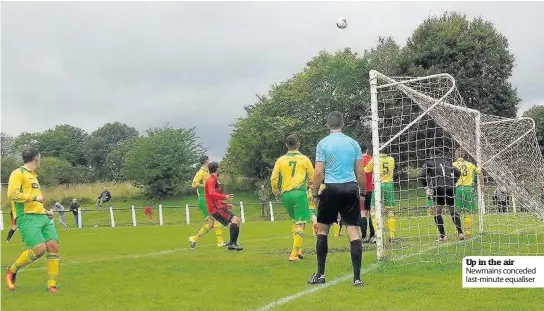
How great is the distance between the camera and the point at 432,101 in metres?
12.4

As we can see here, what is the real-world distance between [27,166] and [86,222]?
95.8ft

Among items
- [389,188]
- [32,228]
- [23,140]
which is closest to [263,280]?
[32,228]

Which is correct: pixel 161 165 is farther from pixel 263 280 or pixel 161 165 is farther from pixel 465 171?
pixel 263 280

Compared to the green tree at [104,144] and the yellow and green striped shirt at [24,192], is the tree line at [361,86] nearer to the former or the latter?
the yellow and green striped shirt at [24,192]

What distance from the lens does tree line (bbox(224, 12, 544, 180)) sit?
4097 centimetres

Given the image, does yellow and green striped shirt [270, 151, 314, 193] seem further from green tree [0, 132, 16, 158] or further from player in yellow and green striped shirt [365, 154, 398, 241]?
green tree [0, 132, 16, 158]

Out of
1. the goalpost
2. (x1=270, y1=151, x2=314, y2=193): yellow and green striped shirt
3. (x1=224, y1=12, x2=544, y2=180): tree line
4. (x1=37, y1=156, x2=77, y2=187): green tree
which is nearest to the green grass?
the goalpost

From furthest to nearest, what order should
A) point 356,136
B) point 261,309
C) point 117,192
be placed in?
point 117,192 < point 356,136 < point 261,309

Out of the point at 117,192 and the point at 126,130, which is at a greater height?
the point at 126,130

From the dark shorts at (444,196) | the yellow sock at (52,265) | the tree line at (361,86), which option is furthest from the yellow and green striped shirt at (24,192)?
the tree line at (361,86)

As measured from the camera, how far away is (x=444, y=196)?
13.5m

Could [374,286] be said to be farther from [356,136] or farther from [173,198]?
[173,198]

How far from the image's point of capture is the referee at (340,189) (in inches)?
337

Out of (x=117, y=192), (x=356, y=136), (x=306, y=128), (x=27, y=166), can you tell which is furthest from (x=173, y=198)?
(x=27, y=166)
